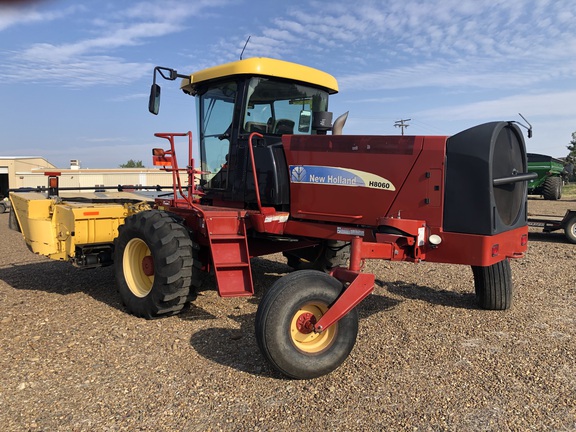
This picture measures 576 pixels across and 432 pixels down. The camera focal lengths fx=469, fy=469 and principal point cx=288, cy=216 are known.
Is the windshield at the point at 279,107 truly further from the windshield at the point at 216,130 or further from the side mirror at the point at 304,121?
the windshield at the point at 216,130

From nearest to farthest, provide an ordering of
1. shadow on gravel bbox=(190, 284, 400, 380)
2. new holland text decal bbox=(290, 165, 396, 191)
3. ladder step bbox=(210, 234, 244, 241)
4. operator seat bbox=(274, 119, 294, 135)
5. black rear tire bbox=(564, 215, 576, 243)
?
shadow on gravel bbox=(190, 284, 400, 380)
new holland text decal bbox=(290, 165, 396, 191)
ladder step bbox=(210, 234, 244, 241)
operator seat bbox=(274, 119, 294, 135)
black rear tire bbox=(564, 215, 576, 243)

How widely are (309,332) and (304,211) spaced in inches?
60.8

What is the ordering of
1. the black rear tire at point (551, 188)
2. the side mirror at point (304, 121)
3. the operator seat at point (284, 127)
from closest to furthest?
the operator seat at point (284, 127)
the side mirror at point (304, 121)
the black rear tire at point (551, 188)

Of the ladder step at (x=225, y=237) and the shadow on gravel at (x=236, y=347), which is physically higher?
the ladder step at (x=225, y=237)

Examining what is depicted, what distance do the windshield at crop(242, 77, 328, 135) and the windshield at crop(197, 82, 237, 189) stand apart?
0.24m

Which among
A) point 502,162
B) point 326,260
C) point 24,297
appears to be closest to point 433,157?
point 502,162

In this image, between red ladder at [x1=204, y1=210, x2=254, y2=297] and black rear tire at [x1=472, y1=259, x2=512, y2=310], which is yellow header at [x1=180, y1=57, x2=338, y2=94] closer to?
red ladder at [x1=204, y1=210, x2=254, y2=297]

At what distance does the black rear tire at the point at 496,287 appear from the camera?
4.91 metres

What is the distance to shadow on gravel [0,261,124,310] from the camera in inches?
232

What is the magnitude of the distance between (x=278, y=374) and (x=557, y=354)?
2.26 m

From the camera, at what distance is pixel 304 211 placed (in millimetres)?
4742

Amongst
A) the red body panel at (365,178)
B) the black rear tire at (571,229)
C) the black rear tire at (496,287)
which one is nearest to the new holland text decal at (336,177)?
the red body panel at (365,178)

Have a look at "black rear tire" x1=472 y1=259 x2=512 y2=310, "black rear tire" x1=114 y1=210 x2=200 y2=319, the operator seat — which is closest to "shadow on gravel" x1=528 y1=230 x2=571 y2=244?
"black rear tire" x1=472 y1=259 x2=512 y2=310

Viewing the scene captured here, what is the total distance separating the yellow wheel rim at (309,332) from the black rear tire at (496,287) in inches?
89.5
